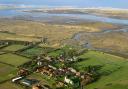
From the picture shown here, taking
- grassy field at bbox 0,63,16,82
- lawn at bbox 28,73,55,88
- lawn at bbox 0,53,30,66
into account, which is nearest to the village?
lawn at bbox 28,73,55,88

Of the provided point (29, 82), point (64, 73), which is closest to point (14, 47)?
point (64, 73)

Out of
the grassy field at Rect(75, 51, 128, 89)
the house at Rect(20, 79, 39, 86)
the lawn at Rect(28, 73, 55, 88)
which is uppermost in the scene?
the house at Rect(20, 79, 39, 86)

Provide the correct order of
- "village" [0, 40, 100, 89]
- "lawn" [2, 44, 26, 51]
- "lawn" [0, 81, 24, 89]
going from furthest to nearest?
"lawn" [2, 44, 26, 51]
"village" [0, 40, 100, 89]
"lawn" [0, 81, 24, 89]

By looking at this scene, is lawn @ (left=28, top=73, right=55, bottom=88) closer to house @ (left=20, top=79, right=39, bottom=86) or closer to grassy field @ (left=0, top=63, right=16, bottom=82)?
house @ (left=20, top=79, right=39, bottom=86)

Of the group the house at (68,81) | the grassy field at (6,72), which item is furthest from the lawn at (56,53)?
the house at (68,81)

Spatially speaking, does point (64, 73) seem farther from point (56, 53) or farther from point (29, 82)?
point (56, 53)

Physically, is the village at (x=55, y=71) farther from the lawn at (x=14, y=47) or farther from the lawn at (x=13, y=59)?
the lawn at (x=13, y=59)
